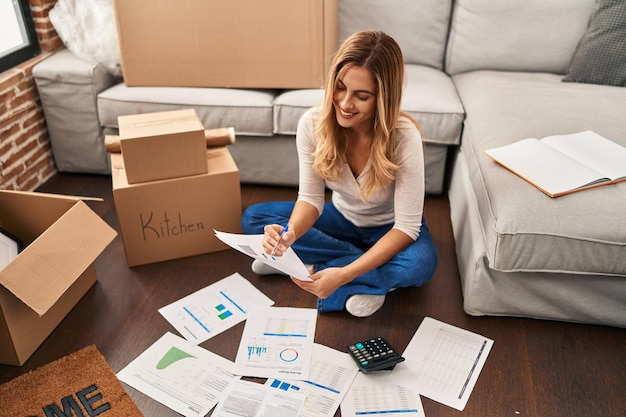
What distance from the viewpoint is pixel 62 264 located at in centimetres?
164

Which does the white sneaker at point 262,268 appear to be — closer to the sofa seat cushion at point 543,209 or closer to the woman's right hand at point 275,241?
the woman's right hand at point 275,241

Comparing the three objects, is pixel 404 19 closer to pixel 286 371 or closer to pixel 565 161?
pixel 565 161

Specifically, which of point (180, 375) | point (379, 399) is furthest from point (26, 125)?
point (379, 399)

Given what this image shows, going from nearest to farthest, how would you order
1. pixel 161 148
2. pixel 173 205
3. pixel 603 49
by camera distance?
pixel 161 148, pixel 173 205, pixel 603 49

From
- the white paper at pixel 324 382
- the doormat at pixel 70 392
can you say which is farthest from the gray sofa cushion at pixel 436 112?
the doormat at pixel 70 392

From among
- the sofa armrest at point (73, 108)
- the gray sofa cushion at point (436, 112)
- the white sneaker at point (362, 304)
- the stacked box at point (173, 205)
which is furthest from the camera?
the sofa armrest at point (73, 108)

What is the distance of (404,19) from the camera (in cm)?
261

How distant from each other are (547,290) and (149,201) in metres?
1.33

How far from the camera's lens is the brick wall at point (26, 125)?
7.56 ft

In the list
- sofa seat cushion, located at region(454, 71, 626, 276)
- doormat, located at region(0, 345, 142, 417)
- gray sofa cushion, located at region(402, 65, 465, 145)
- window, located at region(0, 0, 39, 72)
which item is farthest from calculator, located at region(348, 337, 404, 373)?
window, located at region(0, 0, 39, 72)

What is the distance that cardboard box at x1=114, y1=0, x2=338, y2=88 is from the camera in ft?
7.57

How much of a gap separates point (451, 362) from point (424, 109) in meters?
1.06

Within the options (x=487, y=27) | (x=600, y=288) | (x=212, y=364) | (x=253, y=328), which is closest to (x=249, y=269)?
(x=253, y=328)

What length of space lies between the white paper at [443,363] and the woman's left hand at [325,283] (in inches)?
11.5
